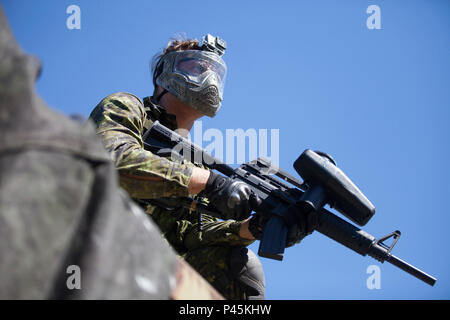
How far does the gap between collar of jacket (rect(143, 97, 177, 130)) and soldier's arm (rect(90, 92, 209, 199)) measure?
0.90 metres

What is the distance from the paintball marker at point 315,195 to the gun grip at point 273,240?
13 mm

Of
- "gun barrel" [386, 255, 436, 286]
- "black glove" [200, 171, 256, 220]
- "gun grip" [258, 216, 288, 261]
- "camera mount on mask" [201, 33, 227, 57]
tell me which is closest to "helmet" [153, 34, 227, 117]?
"camera mount on mask" [201, 33, 227, 57]

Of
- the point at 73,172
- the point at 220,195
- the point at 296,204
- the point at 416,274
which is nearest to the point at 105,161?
the point at 73,172

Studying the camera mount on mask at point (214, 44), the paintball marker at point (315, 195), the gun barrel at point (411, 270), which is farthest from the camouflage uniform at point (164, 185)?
the gun barrel at point (411, 270)

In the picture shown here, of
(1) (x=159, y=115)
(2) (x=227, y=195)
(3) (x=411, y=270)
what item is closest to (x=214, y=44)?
(1) (x=159, y=115)

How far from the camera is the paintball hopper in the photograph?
465 cm

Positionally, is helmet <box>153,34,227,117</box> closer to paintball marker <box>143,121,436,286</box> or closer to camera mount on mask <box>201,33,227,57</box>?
camera mount on mask <box>201,33,227,57</box>

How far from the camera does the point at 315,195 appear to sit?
4.59 metres

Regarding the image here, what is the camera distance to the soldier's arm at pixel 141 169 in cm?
380

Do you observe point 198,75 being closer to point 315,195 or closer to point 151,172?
point 315,195

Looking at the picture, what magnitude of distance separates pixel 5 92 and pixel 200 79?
4.87 m

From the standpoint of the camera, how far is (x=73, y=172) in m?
0.90

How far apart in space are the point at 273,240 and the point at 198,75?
236cm
